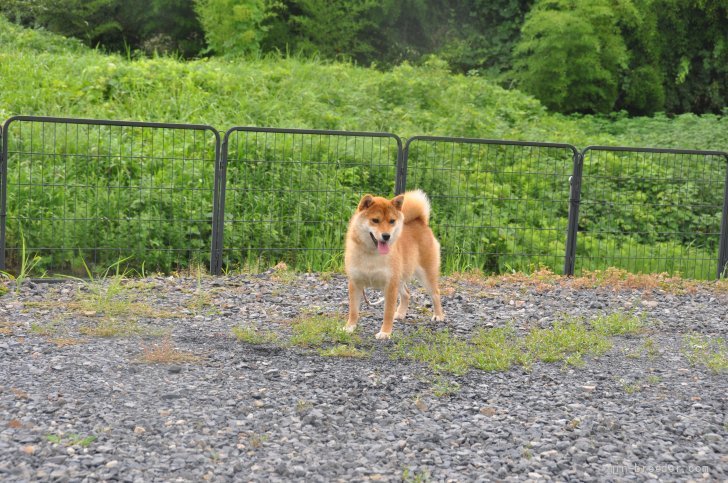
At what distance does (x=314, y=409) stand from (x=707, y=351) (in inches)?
128

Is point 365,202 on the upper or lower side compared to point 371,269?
upper

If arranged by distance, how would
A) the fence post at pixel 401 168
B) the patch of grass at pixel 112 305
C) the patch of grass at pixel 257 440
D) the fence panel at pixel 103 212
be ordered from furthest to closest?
the fence post at pixel 401 168, the fence panel at pixel 103 212, the patch of grass at pixel 112 305, the patch of grass at pixel 257 440

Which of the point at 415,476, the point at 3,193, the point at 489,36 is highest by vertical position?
the point at 489,36

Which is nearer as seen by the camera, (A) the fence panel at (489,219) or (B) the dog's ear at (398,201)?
(B) the dog's ear at (398,201)

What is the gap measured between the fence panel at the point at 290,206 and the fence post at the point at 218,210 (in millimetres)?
14

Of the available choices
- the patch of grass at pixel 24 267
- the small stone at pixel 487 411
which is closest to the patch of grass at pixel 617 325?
the small stone at pixel 487 411

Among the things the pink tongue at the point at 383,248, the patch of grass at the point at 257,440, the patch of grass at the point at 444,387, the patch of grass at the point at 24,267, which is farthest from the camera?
the patch of grass at the point at 24,267

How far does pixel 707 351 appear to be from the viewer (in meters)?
6.10

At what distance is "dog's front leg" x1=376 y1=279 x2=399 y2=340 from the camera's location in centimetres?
610

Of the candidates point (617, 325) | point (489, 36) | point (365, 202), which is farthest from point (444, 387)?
point (489, 36)

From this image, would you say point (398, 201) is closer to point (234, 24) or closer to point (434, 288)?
point (434, 288)

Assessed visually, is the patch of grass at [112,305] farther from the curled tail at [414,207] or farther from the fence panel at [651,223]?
the fence panel at [651,223]

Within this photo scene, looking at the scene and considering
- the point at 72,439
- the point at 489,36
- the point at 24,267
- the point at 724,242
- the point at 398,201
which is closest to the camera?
the point at 72,439

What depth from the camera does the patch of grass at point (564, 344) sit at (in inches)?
225
